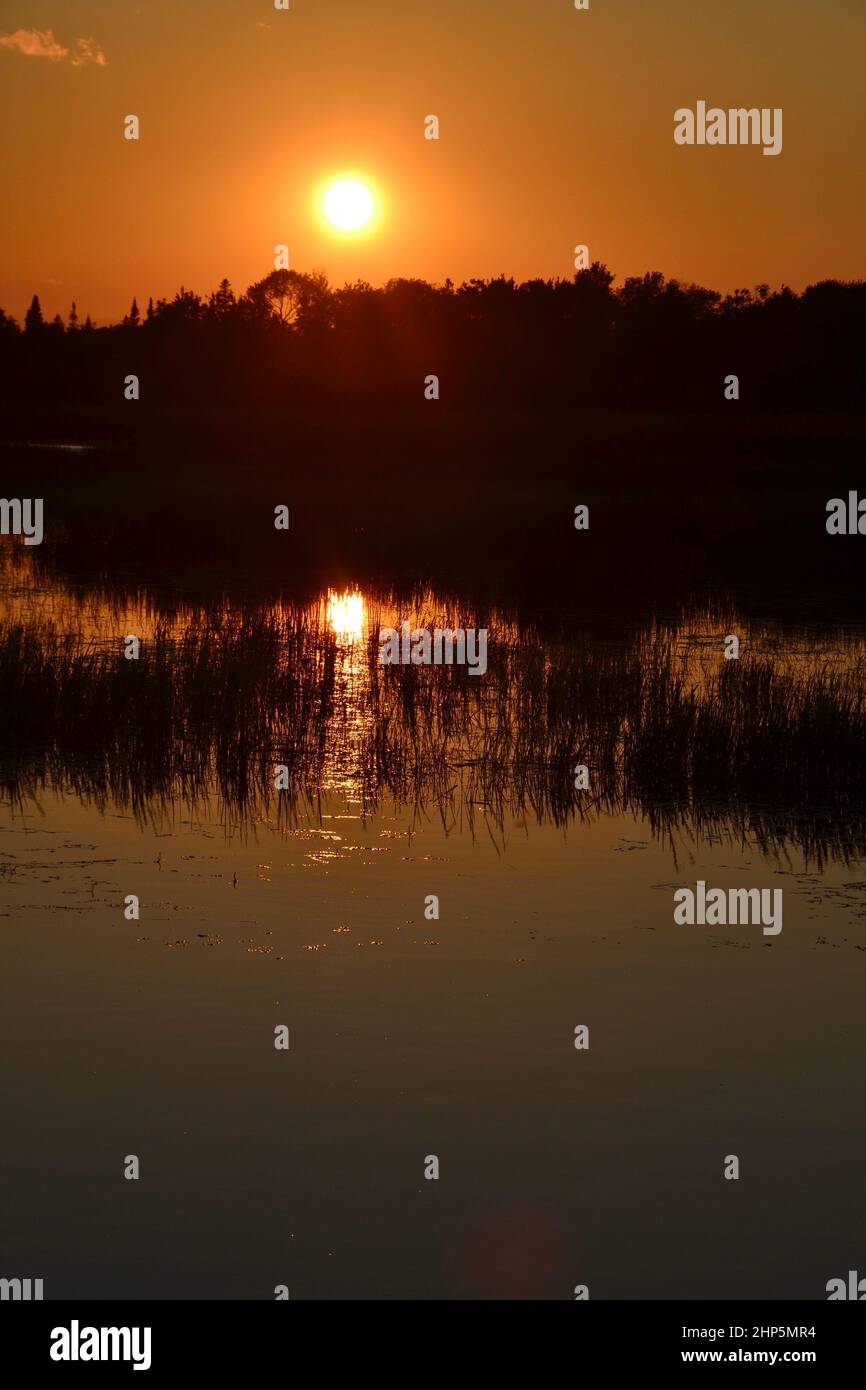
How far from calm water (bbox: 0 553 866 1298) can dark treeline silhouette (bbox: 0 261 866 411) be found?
2442 inches

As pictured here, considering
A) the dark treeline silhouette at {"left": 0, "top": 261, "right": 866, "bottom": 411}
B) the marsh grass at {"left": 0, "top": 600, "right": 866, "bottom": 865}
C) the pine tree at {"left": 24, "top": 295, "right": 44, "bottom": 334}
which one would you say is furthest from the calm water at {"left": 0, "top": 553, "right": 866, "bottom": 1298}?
the pine tree at {"left": 24, "top": 295, "right": 44, "bottom": 334}

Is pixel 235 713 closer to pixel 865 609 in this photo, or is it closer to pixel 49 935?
pixel 49 935

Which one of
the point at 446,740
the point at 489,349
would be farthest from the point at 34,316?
the point at 446,740

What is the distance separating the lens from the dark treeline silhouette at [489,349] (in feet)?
253

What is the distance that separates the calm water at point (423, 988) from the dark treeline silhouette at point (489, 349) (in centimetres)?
6204

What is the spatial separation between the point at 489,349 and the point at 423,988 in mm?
82450

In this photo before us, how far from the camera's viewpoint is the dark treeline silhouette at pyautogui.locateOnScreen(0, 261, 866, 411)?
253 ft

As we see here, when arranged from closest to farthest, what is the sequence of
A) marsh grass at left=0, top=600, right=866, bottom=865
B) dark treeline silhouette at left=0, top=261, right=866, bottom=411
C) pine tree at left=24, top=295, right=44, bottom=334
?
marsh grass at left=0, top=600, right=866, bottom=865 < dark treeline silhouette at left=0, top=261, right=866, bottom=411 < pine tree at left=24, top=295, right=44, bottom=334

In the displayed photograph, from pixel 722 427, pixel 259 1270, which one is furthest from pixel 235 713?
pixel 722 427

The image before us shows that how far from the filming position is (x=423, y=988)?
9.00 metres

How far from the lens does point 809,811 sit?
13180 millimetres
